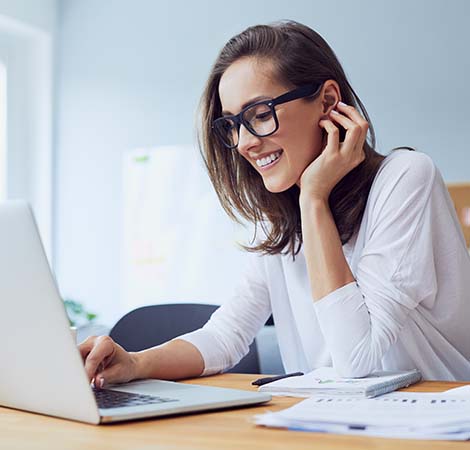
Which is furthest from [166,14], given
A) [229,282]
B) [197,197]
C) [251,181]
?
[251,181]

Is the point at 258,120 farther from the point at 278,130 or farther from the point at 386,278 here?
the point at 386,278

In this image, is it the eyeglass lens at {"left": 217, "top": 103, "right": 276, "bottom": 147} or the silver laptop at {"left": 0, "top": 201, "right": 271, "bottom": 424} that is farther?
the eyeglass lens at {"left": 217, "top": 103, "right": 276, "bottom": 147}

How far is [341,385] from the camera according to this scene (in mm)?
1217

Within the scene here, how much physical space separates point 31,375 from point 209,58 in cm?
297

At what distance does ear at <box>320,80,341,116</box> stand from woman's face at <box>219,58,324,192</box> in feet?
0.07

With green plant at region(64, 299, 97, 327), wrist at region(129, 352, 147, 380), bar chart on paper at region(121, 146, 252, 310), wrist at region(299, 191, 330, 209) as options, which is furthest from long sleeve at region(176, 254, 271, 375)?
green plant at region(64, 299, 97, 327)

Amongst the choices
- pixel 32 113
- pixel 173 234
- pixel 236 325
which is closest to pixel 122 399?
pixel 236 325

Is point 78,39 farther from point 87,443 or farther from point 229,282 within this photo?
point 87,443

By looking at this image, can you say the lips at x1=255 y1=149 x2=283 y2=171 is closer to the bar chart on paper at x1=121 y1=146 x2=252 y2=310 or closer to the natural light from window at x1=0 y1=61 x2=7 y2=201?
the bar chart on paper at x1=121 y1=146 x2=252 y2=310

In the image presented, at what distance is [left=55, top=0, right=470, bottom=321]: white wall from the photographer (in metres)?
3.29

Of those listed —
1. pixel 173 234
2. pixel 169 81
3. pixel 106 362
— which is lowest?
pixel 173 234

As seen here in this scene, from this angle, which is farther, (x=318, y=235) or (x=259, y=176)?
(x=259, y=176)

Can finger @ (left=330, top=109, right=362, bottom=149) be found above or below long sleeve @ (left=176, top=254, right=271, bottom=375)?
above

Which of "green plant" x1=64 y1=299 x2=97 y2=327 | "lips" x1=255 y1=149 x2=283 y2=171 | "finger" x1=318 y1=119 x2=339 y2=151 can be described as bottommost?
"green plant" x1=64 y1=299 x2=97 y2=327
